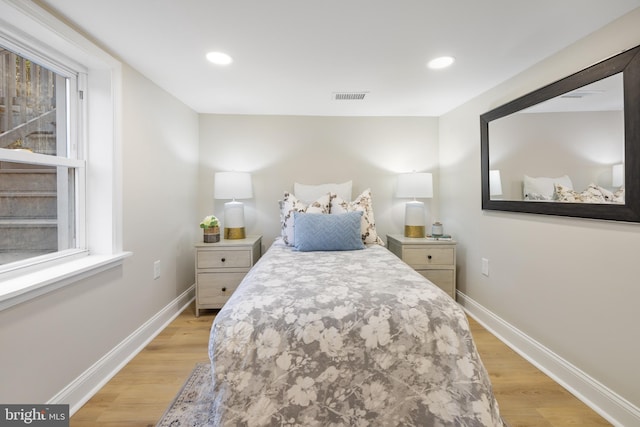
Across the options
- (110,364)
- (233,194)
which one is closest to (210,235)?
(233,194)

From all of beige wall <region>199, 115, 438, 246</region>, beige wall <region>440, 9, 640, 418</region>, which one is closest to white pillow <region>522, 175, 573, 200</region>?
beige wall <region>440, 9, 640, 418</region>

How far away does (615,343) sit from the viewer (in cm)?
158

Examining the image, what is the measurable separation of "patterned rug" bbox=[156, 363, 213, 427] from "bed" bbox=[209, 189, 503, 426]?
0.34m

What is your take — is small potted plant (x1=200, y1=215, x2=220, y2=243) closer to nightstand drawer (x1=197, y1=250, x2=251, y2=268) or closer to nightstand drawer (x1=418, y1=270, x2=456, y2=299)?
nightstand drawer (x1=197, y1=250, x2=251, y2=268)

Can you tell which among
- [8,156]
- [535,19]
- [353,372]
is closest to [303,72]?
[535,19]

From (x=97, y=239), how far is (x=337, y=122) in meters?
2.54

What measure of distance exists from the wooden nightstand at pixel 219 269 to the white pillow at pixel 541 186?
232cm

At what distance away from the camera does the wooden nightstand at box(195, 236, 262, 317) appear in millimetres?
2861

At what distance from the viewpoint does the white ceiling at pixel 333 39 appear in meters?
1.52

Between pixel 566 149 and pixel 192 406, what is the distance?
2673mm

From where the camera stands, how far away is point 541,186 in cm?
205

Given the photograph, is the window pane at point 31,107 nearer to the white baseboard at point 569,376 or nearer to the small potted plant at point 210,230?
the small potted plant at point 210,230

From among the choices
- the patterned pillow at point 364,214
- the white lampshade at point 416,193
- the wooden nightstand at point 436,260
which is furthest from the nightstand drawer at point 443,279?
the patterned pillow at point 364,214

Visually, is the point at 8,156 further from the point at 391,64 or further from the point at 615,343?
the point at 615,343
